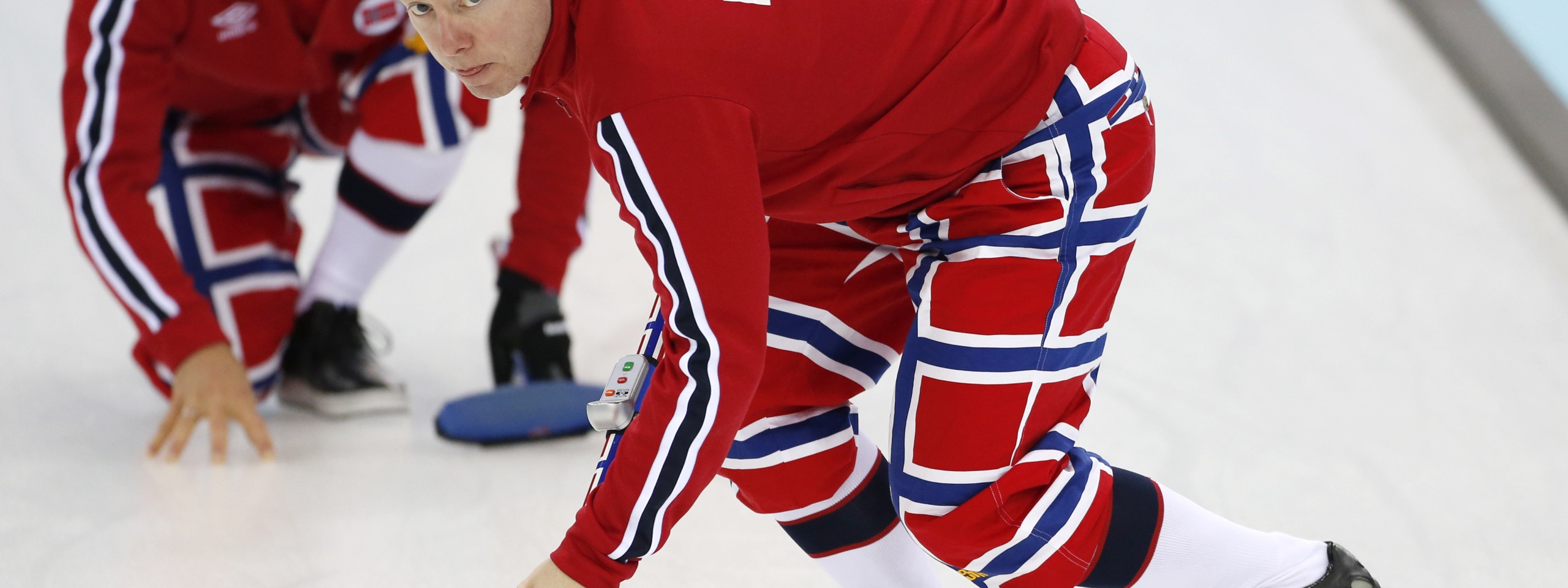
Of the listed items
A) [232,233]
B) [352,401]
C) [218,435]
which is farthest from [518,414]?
[232,233]

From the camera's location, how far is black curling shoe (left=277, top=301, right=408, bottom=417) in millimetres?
2152

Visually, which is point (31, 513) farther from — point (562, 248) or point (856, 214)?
point (856, 214)

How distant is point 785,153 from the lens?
43.3 inches

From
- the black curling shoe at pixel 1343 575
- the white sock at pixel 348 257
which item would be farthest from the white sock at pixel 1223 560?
the white sock at pixel 348 257

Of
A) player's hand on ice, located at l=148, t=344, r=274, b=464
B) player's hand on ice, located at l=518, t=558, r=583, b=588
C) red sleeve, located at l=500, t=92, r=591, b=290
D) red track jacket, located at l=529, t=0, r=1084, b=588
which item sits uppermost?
red track jacket, located at l=529, t=0, r=1084, b=588

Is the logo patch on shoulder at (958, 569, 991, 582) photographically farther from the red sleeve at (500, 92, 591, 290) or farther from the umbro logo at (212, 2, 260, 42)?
the umbro logo at (212, 2, 260, 42)

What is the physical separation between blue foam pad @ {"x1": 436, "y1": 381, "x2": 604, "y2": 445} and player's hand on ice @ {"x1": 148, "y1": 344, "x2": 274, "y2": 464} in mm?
255

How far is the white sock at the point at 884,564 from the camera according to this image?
1371 millimetres

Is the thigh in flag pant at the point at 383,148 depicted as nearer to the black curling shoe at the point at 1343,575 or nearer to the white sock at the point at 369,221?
the white sock at the point at 369,221

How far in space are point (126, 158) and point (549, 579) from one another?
118 centimetres

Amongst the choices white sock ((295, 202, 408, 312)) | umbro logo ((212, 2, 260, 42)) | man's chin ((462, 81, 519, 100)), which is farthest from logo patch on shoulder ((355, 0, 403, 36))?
man's chin ((462, 81, 519, 100))

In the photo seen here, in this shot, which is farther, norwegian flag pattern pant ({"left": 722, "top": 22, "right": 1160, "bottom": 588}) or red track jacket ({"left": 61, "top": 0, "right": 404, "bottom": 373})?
red track jacket ({"left": 61, "top": 0, "right": 404, "bottom": 373})

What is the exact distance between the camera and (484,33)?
1.02m

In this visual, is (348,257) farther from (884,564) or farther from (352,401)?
(884,564)
